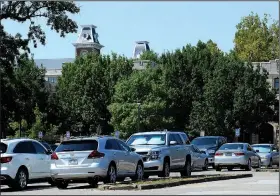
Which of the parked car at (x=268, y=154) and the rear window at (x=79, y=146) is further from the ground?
the rear window at (x=79, y=146)

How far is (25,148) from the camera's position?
21.4 meters

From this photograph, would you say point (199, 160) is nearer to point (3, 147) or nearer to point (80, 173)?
point (80, 173)

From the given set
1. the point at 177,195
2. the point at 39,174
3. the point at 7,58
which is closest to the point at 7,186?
the point at 39,174

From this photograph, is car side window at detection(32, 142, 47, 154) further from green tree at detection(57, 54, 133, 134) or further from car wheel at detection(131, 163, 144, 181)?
green tree at detection(57, 54, 133, 134)

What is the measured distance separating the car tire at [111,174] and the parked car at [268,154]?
20.7 m

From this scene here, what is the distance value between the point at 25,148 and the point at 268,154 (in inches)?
887

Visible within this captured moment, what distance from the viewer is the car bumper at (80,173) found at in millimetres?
20016

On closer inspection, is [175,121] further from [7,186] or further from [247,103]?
[7,186]

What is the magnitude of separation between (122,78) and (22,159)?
5639cm

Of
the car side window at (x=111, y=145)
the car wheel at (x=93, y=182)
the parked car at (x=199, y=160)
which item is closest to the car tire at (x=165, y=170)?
the car side window at (x=111, y=145)

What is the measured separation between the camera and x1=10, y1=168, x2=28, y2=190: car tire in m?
20.2

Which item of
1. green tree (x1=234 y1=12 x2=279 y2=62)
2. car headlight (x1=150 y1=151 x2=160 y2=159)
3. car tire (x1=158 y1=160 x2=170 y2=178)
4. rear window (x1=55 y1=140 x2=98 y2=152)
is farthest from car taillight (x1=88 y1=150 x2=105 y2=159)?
green tree (x1=234 y1=12 x2=279 y2=62)

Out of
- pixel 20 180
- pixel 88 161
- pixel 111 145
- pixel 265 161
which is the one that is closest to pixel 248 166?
pixel 265 161

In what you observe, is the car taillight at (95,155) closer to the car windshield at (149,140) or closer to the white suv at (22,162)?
the white suv at (22,162)
